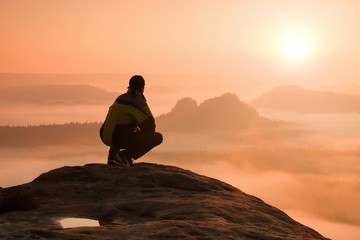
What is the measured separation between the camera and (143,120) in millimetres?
13312

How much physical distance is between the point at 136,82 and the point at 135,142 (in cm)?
180

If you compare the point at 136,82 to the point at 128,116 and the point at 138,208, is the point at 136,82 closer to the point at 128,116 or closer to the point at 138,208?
the point at 128,116

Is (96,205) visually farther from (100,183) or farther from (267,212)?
(267,212)

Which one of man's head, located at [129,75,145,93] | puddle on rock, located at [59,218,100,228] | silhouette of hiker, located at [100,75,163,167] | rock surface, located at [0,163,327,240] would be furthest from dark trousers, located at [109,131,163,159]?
puddle on rock, located at [59,218,100,228]

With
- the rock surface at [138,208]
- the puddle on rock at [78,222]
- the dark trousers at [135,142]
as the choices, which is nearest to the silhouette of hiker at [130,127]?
the dark trousers at [135,142]

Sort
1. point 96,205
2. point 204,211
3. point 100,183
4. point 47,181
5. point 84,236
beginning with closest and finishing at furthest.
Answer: point 84,236, point 204,211, point 96,205, point 100,183, point 47,181

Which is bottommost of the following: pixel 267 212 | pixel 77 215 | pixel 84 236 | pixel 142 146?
pixel 84 236

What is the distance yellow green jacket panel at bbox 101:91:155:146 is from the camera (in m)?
13.1

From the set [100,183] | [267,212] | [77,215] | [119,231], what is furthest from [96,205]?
[267,212]

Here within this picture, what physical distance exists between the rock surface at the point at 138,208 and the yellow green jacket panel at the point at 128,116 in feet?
3.93

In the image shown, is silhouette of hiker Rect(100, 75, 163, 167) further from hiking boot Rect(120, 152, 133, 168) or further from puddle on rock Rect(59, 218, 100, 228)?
puddle on rock Rect(59, 218, 100, 228)

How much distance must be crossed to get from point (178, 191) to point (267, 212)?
2318 millimetres

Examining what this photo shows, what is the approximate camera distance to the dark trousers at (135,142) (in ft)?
44.5

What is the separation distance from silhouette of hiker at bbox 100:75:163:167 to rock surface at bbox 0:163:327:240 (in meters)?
0.51
